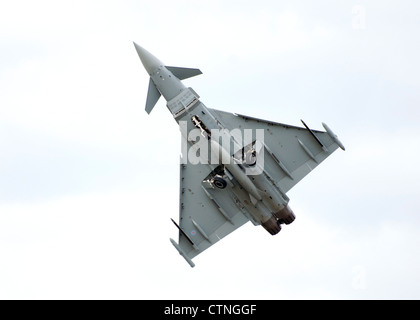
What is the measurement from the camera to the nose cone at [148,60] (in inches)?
1578

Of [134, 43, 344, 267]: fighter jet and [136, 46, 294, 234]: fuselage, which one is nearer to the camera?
[136, 46, 294, 234]: fuselage

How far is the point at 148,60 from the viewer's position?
40.1m

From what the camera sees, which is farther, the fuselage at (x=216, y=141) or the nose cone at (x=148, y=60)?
the nose cone at (x=148, y=60)

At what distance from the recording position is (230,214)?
40.0 meters

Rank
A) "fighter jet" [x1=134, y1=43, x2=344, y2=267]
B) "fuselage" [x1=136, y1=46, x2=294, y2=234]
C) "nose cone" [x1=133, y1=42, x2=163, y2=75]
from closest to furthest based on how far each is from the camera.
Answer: "fuselage" [x1=136, y1=46, x2=294, y2=234], "fighter jet" [x1=134, y1=43, x2=344, y2=267], "nose cone" [x1=133, y1=42, x2=163, y2=75]

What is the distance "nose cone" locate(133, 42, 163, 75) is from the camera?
4009 centimetres

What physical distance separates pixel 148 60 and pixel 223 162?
7.30m

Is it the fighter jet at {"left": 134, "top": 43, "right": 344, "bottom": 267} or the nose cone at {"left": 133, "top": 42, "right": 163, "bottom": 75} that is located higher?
the nose cone at {"left": 133, "top": 42, "right": 163, "bottom": 75}

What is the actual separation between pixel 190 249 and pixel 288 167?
7090 mm

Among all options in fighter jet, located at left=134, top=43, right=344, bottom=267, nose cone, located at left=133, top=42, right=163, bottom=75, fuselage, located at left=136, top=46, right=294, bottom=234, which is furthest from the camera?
nose cone, located at left=133, top=42, right=163, bottom=75

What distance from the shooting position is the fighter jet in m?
38.7

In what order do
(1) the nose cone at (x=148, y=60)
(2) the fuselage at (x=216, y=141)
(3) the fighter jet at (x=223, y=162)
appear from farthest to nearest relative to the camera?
(1) the nose cone at (x=148, y=60) < (3) the fighter jet at (x=223, y=162) < (2) the fuselage at (x=216, y=141)

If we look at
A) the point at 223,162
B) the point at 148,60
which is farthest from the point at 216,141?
the point at 148,60

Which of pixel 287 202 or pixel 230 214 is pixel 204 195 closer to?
pixel 230 214
